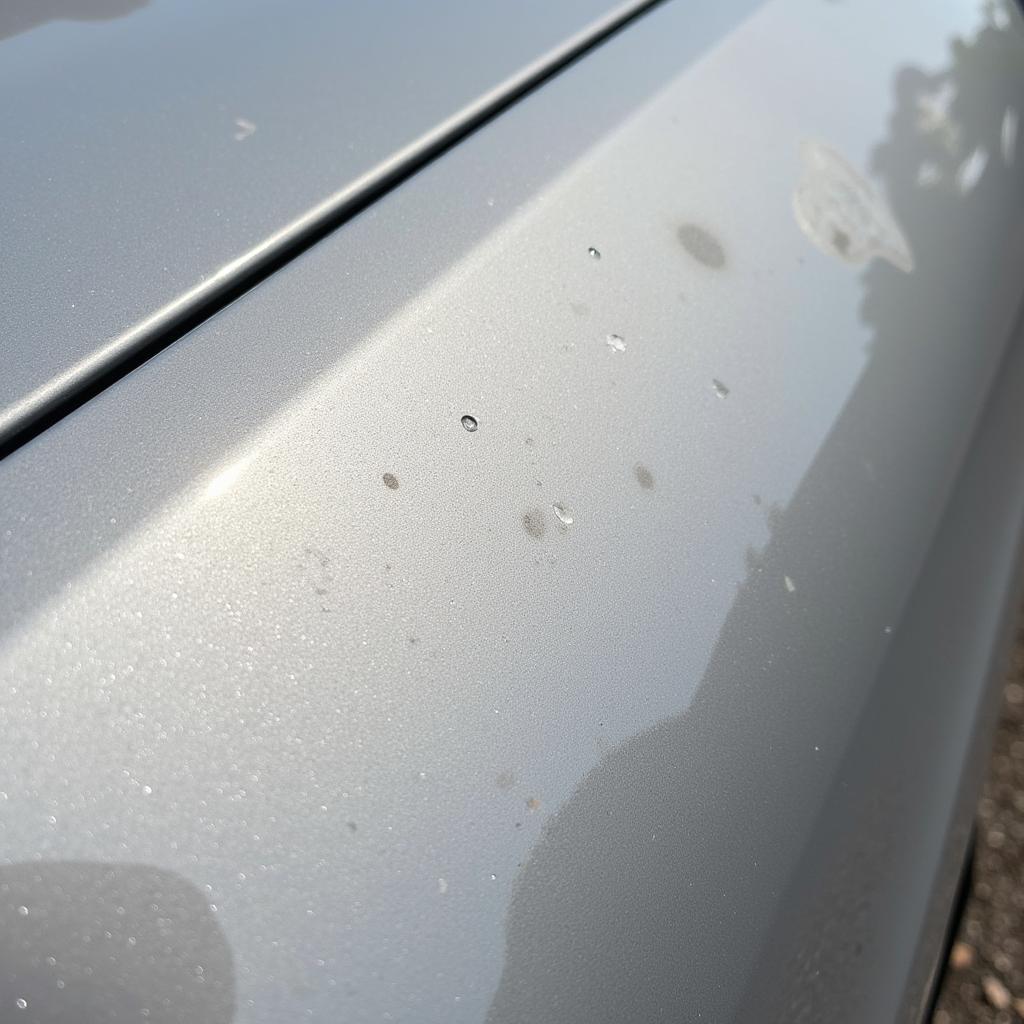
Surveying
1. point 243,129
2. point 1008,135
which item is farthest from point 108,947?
point 1008,135

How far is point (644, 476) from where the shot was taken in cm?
73

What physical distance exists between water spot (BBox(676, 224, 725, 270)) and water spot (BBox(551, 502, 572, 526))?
0.30 meters

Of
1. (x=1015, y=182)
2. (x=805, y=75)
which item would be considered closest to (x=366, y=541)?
(x=805, y=75)

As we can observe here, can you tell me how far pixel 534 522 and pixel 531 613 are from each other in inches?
2.5

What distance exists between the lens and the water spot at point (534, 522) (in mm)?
654

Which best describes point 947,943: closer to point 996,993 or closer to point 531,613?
point 996,993

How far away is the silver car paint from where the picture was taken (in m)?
0.50

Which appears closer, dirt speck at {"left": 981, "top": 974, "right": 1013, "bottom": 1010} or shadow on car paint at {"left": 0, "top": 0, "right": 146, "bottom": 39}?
shadow on car paint at {"left": 0, "top": 0, "right": 146, "bottom": 39}

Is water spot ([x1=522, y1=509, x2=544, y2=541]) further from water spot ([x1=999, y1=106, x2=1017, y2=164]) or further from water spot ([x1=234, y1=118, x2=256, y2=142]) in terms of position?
water spot ([x1=999, y1=106, x2=1017, y2=164])

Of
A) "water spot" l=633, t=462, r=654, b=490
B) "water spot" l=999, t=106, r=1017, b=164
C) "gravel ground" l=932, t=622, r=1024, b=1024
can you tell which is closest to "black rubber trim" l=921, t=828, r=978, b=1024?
"gravel ground" l=932, t=622, r=1024, b=1024

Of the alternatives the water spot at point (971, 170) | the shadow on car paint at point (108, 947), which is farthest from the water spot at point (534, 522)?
the water spot at point (971, 170)

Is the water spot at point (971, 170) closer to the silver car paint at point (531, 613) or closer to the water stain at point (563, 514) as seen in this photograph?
the silver car paint at point (531, 613)

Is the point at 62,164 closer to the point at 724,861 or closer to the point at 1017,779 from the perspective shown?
the point at 724,861

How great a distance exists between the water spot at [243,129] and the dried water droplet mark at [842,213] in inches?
20.2
